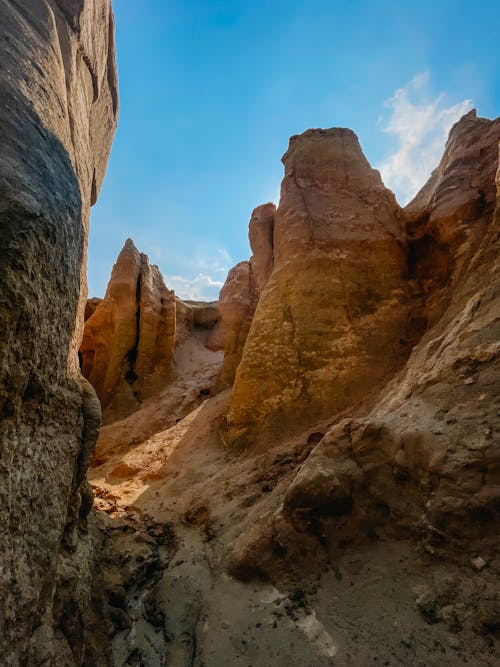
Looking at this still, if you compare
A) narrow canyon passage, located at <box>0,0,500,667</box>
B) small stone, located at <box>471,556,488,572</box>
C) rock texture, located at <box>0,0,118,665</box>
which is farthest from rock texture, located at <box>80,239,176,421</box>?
small stone, located at <box>471,556,488,572</box>

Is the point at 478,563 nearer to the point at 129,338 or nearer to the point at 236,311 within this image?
the point at 236,311

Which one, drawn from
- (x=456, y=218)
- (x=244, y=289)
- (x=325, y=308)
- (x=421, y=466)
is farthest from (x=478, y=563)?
(x=244, y=289)

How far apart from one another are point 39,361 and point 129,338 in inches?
460

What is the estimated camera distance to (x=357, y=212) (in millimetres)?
8078

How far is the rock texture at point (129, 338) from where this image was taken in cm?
1291

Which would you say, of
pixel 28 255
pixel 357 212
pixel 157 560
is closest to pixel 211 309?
pixel 357 212

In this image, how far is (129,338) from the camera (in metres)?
13.4

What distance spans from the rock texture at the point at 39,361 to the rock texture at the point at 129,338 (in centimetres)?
1025

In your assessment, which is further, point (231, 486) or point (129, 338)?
point (129, 338)

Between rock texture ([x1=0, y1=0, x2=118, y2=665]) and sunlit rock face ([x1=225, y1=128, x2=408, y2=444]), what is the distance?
4.25 m

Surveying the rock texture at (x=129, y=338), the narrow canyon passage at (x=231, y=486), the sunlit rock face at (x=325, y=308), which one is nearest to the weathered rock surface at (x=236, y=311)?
the rock texture at (x=129, y=338)

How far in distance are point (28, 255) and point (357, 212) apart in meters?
7.70

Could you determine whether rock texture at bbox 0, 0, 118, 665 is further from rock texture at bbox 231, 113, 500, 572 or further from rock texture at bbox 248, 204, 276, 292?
rock texture at bbox 248, 204, 276, 292

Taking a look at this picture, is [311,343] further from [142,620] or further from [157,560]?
[142,620]
